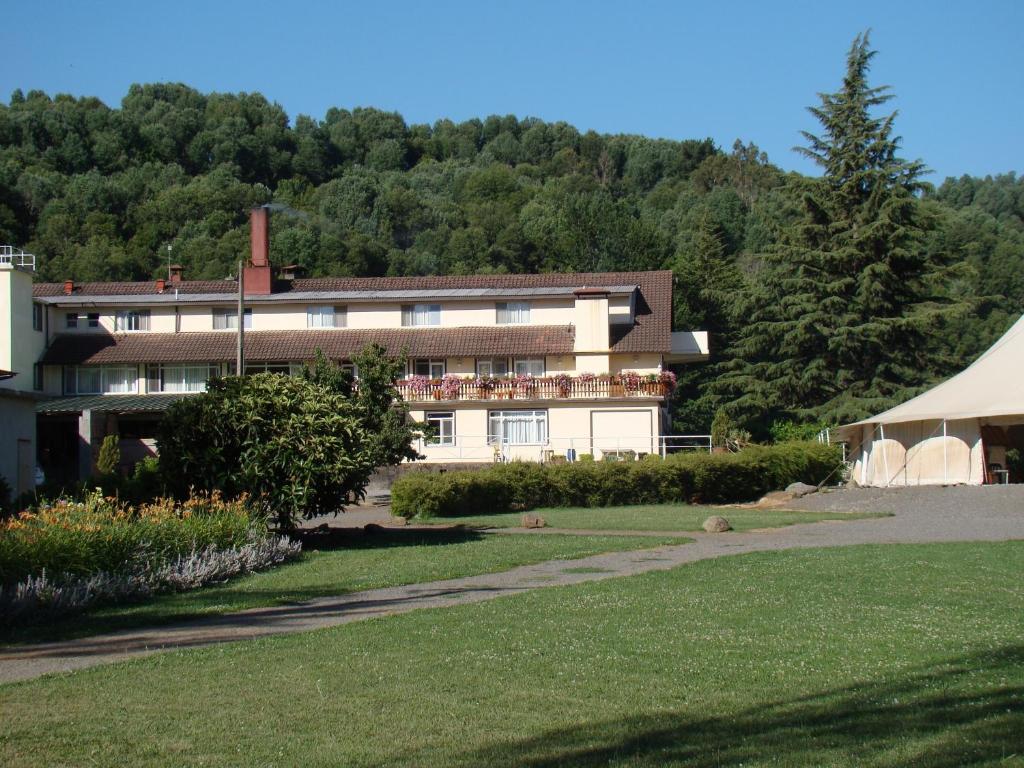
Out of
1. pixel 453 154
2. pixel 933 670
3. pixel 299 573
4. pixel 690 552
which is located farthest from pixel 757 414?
pixel 453 154

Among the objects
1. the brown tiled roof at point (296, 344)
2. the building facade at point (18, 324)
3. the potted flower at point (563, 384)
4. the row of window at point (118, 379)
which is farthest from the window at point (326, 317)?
the building facade at point (18, 324)

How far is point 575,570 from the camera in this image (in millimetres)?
18984

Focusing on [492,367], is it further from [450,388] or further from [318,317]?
[318,317]

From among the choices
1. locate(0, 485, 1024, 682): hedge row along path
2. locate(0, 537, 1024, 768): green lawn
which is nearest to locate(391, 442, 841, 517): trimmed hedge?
locate(0, 485, 1024, 682): hedge row along path

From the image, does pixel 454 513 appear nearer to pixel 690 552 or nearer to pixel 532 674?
pixel 690 552

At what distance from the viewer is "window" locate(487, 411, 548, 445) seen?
52.9 m

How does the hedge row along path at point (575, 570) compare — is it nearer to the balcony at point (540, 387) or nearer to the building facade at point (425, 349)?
the balcony at point (540, 387)

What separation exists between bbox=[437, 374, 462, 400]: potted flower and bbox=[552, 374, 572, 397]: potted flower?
4236 millimetres

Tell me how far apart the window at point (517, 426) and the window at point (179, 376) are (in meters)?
13.2

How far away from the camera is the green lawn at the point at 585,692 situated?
7.52 meters

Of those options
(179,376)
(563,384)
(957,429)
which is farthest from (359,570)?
(179,376)

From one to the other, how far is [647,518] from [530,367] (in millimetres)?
25554

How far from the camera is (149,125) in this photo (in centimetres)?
13138

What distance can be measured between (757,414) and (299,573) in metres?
44.1
